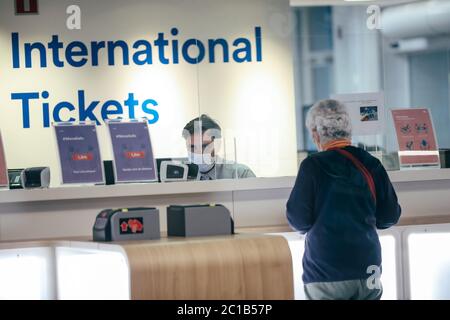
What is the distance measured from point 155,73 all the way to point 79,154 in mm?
3123

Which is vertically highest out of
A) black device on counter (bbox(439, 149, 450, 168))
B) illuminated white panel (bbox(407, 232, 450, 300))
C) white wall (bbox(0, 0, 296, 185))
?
white wall (bbox(0, 0, 296, 185))

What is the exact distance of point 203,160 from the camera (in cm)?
685

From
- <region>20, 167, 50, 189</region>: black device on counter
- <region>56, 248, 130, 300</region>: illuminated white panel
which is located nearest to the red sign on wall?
<region>20, 167, 50, 189</region>: black device on counter

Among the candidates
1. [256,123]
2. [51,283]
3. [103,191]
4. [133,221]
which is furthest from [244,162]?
[133,221]

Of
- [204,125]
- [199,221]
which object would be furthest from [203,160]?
[199,221]

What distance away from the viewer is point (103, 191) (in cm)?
611

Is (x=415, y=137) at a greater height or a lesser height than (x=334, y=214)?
greater

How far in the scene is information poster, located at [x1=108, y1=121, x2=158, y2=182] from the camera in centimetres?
634

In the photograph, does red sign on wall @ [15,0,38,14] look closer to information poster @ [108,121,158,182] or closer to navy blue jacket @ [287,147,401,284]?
information poster @ [108,121,158,182]

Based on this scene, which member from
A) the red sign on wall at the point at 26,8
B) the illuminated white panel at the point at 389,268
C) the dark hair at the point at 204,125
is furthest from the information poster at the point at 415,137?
the red sign on wall at the point at 26,8

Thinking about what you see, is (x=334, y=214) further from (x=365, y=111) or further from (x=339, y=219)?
(x=365, y=111)

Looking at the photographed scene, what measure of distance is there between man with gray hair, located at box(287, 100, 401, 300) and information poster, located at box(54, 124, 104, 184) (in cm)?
182

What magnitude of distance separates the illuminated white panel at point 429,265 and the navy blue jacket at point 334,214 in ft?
4.58
